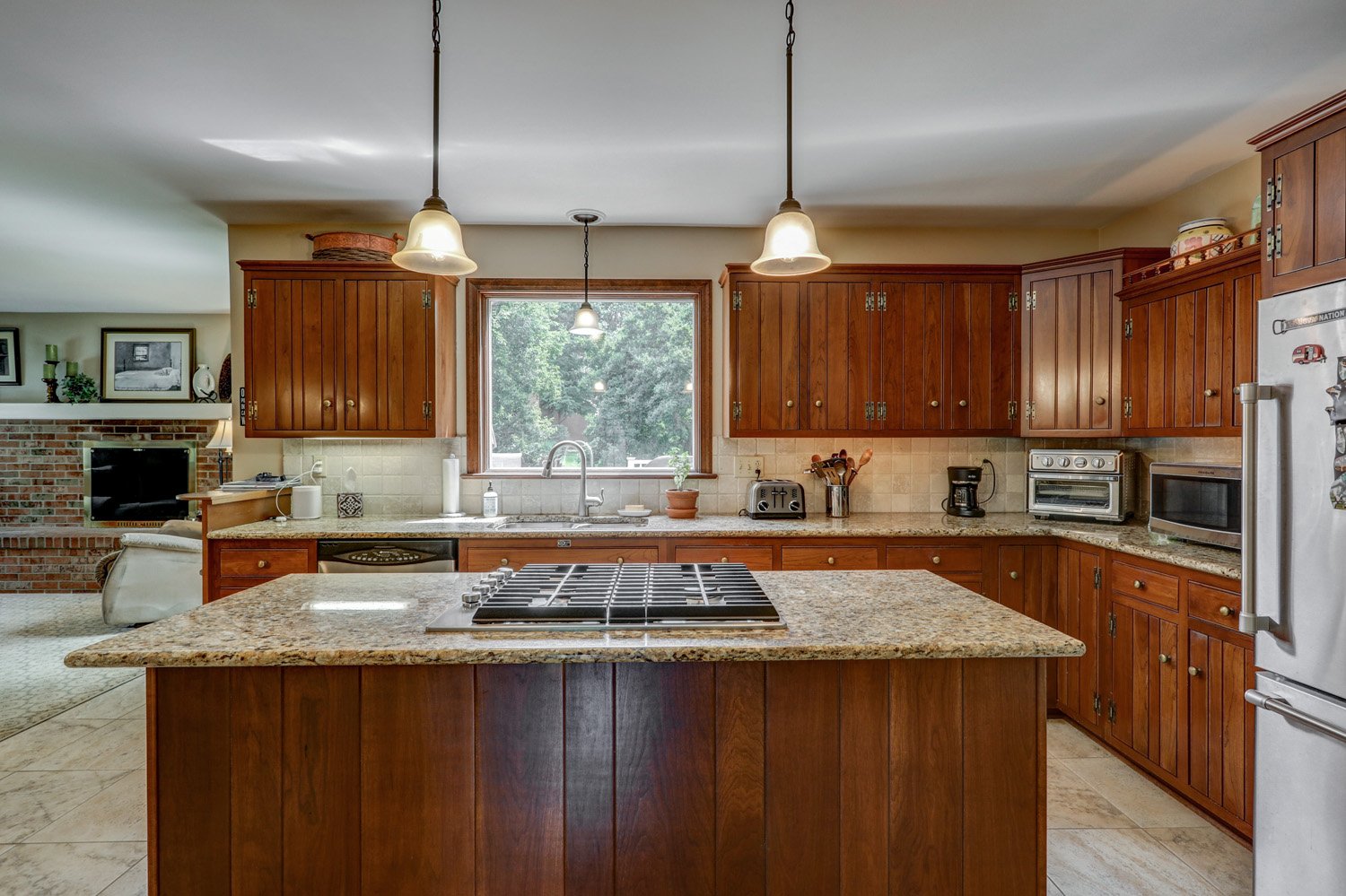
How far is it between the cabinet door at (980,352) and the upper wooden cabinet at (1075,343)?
9cm

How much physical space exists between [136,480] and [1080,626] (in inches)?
310

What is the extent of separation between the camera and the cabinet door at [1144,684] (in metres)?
2.60

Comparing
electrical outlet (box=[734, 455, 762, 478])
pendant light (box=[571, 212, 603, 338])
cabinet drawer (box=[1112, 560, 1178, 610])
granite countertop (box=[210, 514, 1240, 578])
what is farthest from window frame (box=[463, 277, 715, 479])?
cabinet drawer (box=[1112, 560, 1178, 610])

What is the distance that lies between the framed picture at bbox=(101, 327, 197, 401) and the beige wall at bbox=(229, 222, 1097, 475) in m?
3.74

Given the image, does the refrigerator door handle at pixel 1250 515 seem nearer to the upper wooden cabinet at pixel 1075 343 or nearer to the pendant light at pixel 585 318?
the upper wooden cabinet at pixel 1075 343

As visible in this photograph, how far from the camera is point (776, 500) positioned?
368cm

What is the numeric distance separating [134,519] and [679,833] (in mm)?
7244

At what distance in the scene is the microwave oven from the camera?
8.11 feet

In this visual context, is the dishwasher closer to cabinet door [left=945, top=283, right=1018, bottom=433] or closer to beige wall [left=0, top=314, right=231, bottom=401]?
cabinet door [left=945, top=283, right=1018, bottom=433]

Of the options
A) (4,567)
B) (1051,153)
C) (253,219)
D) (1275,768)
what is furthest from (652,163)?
(4,567)

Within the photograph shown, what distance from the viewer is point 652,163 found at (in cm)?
309

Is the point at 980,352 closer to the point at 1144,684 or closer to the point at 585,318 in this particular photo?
the point at 1144,684

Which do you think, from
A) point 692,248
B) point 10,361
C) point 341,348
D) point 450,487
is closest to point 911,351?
point 692,248

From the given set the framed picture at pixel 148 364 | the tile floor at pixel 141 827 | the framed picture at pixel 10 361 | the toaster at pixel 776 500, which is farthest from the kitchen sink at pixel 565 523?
the framed picture at pixel 10 361
